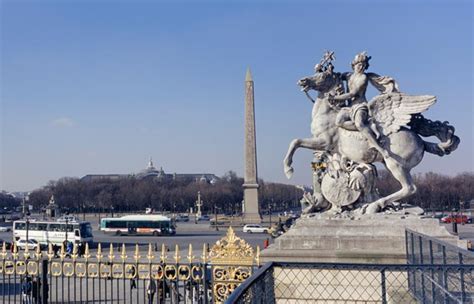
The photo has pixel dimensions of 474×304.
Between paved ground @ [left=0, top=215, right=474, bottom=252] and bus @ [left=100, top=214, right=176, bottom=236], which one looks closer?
paved ground @ [left=0, top=215, right=474, bottom=252]

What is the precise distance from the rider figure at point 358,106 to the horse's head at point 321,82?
0.53 feet

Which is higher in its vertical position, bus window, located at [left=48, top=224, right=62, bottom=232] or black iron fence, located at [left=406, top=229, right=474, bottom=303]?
black iron fence, located at [left=406, top=229, right=474, bottom=303]

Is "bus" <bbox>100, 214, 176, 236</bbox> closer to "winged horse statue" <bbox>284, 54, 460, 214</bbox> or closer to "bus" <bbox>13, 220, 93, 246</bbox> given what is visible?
"bus" <bbox>13, 220, 93, 246</bbox>

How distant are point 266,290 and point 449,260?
1978 mm

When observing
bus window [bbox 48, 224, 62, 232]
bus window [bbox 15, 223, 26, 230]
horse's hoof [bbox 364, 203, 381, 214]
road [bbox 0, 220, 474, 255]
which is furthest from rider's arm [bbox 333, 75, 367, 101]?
bus window [bbox 15, 223, 26, 230]

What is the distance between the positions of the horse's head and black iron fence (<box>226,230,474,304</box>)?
272 centimetres

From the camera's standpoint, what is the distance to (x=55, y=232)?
30.6 metres

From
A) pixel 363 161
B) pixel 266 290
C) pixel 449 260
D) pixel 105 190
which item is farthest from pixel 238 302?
pixel 105 190

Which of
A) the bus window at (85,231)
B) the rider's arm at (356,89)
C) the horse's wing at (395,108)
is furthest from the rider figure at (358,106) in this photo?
the bus window at (85,231)

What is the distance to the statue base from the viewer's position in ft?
24.1

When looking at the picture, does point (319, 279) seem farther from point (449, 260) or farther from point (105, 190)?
point (105, 190)

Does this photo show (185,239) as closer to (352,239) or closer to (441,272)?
(352,239)

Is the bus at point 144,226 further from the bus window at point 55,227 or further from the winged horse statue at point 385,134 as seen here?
the winged horse statue at point 385,134

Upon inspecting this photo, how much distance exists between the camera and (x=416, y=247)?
6531mm
